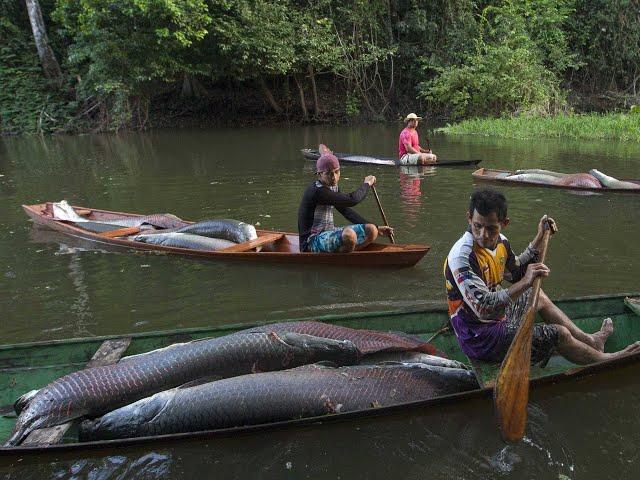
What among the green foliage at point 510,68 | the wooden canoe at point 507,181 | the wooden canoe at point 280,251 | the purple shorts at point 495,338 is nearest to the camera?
the purple shorts at point 495,338

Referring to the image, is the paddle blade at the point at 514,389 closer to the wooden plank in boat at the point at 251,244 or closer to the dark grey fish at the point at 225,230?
the wooden plank in boat at the point at 251,244

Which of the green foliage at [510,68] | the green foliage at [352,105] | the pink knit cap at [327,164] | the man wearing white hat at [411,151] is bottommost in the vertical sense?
the man wearing white hat at [411,151]

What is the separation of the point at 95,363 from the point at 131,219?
499 centimetres

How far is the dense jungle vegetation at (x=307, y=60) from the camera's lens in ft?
69.4

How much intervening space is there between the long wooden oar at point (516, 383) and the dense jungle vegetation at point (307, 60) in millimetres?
18520

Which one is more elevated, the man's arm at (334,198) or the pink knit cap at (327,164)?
the pink knit cap at (327,164)

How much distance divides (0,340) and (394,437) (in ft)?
12.4

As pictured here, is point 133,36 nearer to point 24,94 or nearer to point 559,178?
point 24,94

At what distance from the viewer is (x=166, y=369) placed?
149 inches

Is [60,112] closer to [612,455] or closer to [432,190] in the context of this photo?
[432,190]

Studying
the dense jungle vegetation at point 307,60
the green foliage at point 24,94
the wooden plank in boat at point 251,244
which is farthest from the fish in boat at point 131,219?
the green foliage at point 24,94

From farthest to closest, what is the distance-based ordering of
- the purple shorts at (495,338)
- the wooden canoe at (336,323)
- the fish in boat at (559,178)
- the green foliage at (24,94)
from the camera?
the green foliage at (24,94) → the fish in boat at (559,178) → the purple shorts at (495,338) → the wooden canoe at (336,323)

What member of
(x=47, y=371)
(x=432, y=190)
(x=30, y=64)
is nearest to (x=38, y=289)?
(x=47, y=371)

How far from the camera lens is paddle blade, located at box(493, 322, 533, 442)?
3.37m
